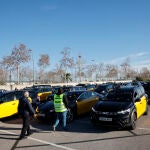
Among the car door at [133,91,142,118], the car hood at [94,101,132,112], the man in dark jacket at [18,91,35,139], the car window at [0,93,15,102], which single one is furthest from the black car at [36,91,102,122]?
the car door at [133,91,142,118]

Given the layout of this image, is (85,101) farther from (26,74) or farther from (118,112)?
(26,74)

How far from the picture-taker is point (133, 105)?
12.0 meters

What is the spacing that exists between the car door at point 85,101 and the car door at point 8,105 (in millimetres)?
3424

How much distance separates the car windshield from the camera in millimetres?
12731

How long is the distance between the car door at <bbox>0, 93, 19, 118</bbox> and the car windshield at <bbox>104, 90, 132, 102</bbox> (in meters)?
5.25

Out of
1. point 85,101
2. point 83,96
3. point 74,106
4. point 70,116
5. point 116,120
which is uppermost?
point 83,96

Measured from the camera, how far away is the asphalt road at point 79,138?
8.99 metres

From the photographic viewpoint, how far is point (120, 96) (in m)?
13.2

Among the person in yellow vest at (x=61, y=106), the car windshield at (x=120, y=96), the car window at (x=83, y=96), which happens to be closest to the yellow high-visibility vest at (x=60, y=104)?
the person in yellow vest at (x=61, y=106)

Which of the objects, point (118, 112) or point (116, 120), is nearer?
point (116, 120)

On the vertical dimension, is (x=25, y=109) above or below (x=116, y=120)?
above

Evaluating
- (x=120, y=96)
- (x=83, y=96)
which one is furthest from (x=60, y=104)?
(x=83, y=96)

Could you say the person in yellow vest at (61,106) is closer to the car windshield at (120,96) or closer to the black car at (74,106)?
the black car at (74,106)

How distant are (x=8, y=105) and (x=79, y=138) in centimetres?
649
